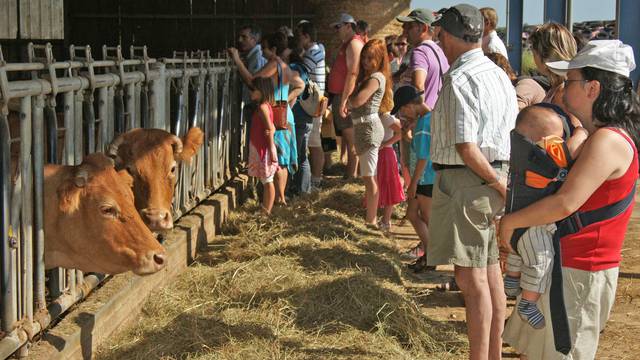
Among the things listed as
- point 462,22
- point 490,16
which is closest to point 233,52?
point 490,16

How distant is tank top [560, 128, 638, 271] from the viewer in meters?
3.65

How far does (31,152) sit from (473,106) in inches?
90.9

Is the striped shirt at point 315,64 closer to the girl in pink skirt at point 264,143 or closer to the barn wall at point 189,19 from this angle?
the girl in pink skirt at point 264,143

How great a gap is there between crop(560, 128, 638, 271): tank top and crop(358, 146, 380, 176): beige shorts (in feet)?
16.2

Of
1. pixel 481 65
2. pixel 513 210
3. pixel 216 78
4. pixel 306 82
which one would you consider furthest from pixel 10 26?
pixel 513 210

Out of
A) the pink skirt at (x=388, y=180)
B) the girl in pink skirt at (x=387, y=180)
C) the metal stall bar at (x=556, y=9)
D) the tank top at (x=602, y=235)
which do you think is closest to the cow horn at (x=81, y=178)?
the tank top at (x=602, y=235)

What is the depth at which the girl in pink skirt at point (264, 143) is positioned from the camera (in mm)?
9141

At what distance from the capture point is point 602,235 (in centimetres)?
368

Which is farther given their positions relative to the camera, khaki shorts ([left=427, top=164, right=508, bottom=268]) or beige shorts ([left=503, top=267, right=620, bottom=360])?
khaki shorts ([left=427, top=164, right=508, bottom=268])

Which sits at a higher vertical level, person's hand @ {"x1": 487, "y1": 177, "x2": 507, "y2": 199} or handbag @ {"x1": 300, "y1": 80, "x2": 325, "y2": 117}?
handbag @ {"x1": 300, "y1": 80, "x2": 325, "y2": 117}

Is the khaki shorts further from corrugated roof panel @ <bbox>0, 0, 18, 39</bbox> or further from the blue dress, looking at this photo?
corrugated roof panel @ <bbox>0, 0, 18, 39</bbox>

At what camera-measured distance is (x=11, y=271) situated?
4.40 metres

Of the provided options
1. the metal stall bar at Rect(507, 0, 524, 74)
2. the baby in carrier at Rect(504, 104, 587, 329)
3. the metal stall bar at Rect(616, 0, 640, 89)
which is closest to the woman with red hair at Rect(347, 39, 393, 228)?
the metal stall bar at Rect(616, 0, 640, 89)

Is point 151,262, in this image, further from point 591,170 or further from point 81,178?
point 591,170
